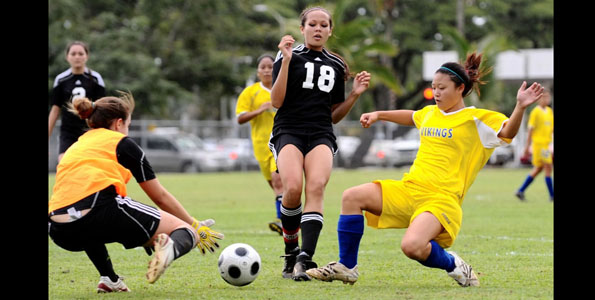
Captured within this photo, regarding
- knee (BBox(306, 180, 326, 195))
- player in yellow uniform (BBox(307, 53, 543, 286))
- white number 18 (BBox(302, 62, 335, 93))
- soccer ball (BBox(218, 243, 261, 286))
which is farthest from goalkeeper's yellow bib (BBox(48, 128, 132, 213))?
white number 18 (BBox(302, 62, 335, 93))

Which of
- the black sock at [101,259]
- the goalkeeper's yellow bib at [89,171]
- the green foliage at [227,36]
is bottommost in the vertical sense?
the black sock at [101,259]

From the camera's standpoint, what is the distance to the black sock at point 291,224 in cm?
678

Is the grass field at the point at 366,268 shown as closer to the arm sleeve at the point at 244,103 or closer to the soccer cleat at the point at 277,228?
the soccer cleat at the point at 277,228

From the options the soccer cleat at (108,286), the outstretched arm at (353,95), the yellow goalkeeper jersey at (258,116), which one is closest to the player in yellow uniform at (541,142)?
the yellow goalkeeper jersey at (258,116)

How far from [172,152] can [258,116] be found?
836 inches

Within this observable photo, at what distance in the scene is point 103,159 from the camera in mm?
5582

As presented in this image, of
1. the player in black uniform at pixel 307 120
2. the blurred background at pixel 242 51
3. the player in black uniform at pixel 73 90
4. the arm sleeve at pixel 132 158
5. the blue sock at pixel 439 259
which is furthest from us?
the blurred background at pixel 242 51

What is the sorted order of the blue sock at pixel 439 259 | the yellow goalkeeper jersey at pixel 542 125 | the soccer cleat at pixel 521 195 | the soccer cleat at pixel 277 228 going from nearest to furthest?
the blue sock at pixel 439 259 → the soccer cleat at pixel 277 228 → the soccer cleat at pixel 521 195 → the yellow goalkeeper jersey at pixel 542 125

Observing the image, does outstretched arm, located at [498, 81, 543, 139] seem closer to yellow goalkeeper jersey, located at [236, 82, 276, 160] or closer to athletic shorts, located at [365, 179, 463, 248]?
athletic shorts, located at [365, 179, 463, 248]

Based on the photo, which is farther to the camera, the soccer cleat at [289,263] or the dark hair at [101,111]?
the soccer cleat at [289,263]

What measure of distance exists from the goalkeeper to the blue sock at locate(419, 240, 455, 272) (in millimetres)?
1454

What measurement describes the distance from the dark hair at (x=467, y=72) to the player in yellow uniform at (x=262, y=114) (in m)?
3.77

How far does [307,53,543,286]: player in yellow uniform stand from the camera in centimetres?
598
